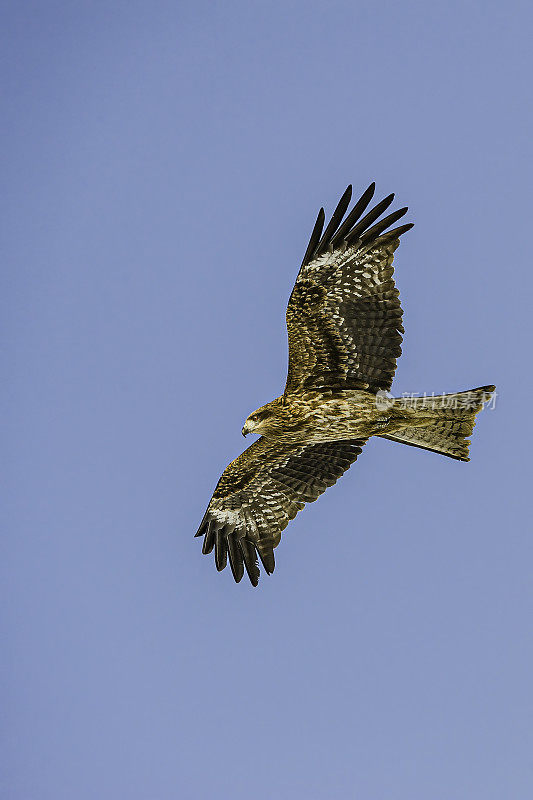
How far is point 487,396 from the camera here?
11.4 meters

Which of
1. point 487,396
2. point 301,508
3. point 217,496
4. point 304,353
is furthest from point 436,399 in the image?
point 217,496

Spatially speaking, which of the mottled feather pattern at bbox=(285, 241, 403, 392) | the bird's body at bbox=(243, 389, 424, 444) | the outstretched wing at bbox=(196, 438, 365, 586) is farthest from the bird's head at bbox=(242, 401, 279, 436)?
the outstretched wing at bbox=(196, 438, 365, 586)

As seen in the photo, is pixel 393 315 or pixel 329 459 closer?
pixel 393 315

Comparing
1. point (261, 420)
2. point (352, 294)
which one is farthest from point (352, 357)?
point (261, 420)

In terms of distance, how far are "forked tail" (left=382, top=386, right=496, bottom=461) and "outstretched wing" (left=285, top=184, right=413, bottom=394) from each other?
67 centimetres

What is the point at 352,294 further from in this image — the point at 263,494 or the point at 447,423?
the point at 263,494

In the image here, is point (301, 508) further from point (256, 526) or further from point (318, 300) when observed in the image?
point (318, 300)

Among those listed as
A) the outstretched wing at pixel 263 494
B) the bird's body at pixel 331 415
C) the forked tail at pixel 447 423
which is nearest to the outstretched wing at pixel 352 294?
the bird's body at pixel 331 415

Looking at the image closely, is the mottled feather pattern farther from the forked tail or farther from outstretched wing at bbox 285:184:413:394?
the forked tail

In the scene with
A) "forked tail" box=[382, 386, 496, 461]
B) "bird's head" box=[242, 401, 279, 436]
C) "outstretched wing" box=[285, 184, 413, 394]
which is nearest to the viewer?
"outstretched wing" box=[285, 184, 413, 394]

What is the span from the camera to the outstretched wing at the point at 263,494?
13016 millimetres

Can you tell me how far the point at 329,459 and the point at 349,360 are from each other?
202 centimetres

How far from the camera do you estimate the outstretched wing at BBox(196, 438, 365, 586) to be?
13016mm

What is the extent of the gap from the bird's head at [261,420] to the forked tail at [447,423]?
4.84 feet
